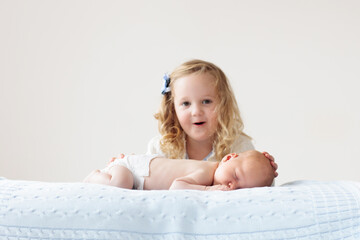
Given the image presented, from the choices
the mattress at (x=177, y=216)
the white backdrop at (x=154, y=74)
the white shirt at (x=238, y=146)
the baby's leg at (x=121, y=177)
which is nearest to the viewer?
the mattress at (x=177, y=216)

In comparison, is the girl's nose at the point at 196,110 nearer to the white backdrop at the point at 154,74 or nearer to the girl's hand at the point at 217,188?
the girl's hand at the point at 217,188

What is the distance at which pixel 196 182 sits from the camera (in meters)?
1.39

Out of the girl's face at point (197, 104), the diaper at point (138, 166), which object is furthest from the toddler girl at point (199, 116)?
the diaper at point (138, 166)

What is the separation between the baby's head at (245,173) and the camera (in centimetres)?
136

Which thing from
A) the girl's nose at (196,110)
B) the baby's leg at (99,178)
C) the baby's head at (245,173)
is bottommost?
the baby's leg at (99,178)

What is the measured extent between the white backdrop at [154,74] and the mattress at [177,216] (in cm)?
217

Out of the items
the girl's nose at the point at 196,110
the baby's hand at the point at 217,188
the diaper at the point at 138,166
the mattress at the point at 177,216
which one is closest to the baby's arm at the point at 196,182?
the baby's hand at the point at 217,188

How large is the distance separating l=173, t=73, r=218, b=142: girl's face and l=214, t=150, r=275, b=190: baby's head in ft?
1.77

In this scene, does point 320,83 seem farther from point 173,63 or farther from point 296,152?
point 173,63

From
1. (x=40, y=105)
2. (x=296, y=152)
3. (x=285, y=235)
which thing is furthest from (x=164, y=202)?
(x=40, y=105)

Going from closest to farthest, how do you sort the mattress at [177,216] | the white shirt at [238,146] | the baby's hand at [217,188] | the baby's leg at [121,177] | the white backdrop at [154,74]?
the mattress at [177,216] < the baby's hand at [217,188] < the baby's leg at [121,177] < the white shirt at [238,146] < the white backdrop at [154,74]

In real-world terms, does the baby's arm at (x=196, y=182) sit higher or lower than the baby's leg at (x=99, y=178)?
higher

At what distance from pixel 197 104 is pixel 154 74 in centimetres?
136

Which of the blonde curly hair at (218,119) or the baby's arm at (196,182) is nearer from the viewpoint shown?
the baby's arm at (196,182)
